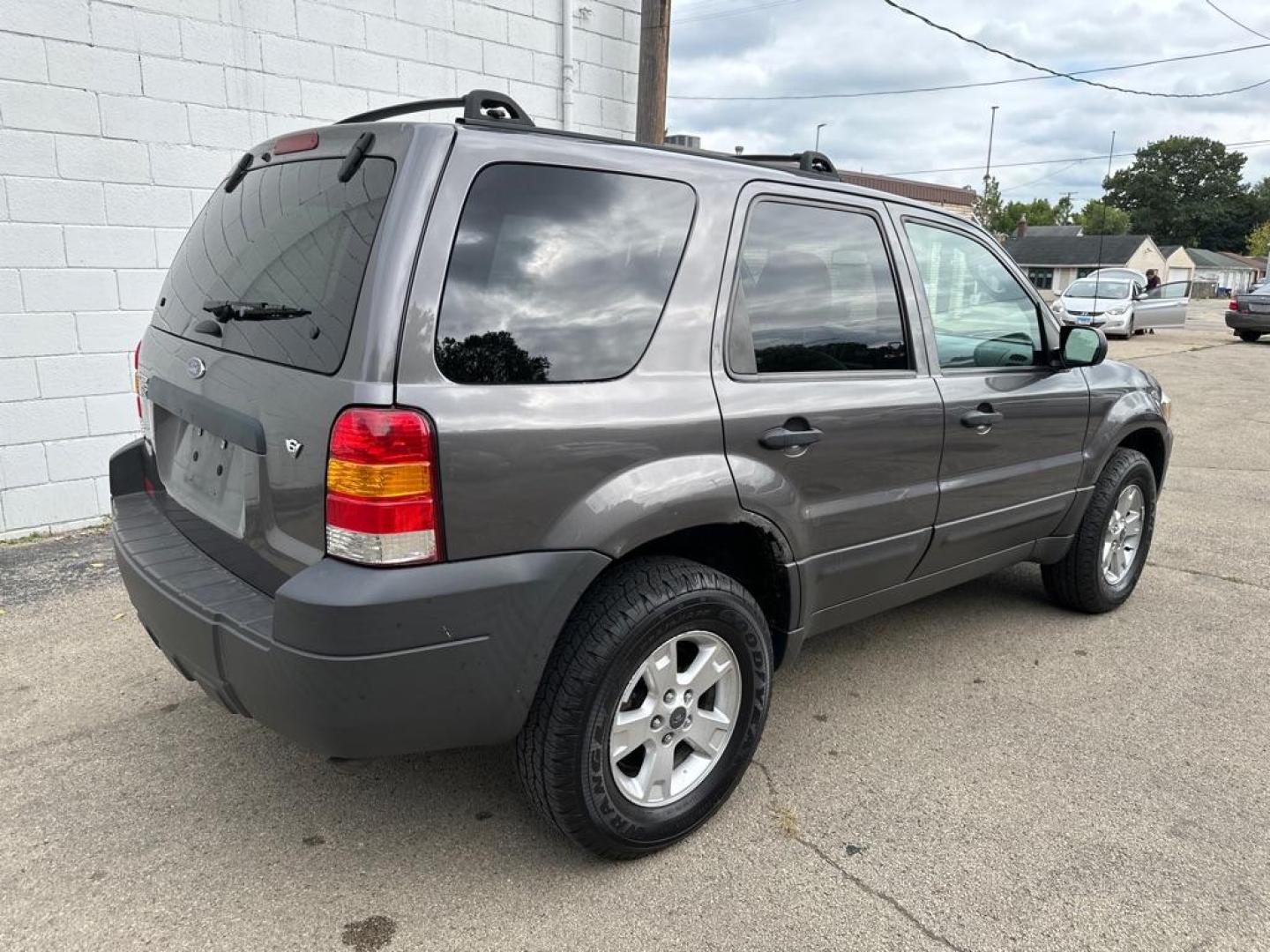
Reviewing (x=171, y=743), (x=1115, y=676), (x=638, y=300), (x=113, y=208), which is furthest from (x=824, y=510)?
(x=113, y=208)

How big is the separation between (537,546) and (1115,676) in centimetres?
272

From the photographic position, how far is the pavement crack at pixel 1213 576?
480cm

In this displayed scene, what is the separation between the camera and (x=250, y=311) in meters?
2.35

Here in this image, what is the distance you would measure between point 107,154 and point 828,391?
427cm

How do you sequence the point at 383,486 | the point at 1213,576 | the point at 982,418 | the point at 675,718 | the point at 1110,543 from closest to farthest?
the point at 383,486
the point at 675,718
the point at 982,418
the point at 1110,543
the point at 1213,576

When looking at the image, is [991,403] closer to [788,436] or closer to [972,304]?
[972,304]

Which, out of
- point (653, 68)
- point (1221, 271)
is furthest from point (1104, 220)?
point (653, 68)

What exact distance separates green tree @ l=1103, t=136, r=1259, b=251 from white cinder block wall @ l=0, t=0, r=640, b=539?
4606 inches

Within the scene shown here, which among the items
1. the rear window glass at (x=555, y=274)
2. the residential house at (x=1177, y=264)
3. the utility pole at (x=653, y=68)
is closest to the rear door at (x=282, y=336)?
the rear window glass at (x=555, y=274)

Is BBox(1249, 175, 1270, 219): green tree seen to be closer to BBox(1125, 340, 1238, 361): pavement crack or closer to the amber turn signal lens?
BBox(1125, 340, 1238, 361): pavement crack

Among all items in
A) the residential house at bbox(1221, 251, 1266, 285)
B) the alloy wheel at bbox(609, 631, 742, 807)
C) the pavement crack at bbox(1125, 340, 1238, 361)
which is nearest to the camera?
the alloy wheel at bbox(609, 631, 742, 807)

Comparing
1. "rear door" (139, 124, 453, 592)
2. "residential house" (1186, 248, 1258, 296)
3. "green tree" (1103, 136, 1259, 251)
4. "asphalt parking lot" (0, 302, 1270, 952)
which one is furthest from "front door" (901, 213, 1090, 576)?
"green tree" (1103, 136, 1259, 251)

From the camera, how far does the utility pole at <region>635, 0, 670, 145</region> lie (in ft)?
21.3

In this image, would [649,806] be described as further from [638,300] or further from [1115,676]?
[1115,676]
